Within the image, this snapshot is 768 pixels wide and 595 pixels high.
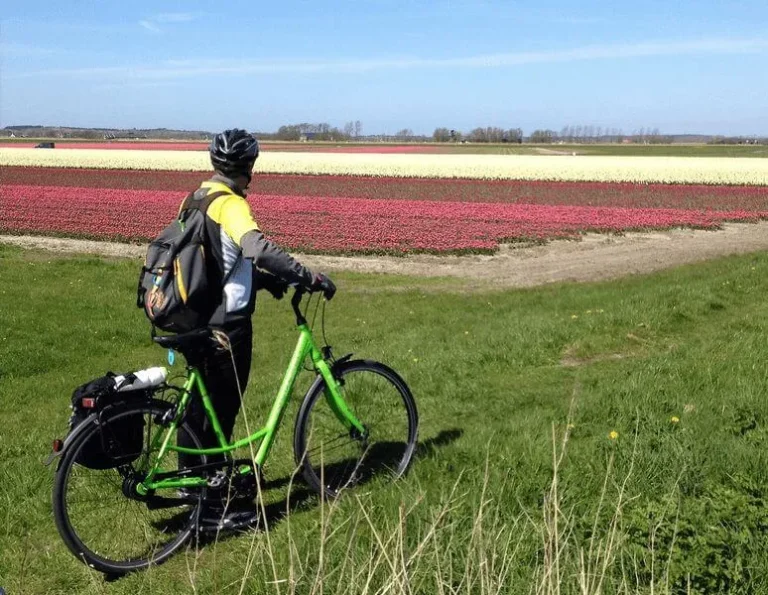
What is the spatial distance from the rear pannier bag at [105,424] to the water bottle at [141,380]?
0.03 metres

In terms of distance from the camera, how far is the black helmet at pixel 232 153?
4.02m

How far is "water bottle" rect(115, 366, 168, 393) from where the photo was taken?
3801 mm

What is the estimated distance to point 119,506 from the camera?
4086 mm

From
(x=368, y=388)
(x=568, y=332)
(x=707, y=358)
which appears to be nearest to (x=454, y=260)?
(x=568, y=332)

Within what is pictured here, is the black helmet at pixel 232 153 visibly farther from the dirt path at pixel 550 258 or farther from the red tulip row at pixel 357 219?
the red tulip row at pixel 357 219

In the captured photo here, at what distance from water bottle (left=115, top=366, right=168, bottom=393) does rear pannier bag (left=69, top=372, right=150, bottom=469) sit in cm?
3

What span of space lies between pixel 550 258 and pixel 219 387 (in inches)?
709

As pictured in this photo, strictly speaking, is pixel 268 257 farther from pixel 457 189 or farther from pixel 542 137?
pixel 542 137

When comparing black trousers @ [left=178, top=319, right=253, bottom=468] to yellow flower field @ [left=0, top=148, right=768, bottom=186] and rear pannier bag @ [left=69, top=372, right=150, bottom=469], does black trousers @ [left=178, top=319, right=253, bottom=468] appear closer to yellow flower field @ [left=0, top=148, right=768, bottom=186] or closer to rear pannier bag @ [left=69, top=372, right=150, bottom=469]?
rear pannier bag @ [left=69, top=372, right=150, bottom=469]

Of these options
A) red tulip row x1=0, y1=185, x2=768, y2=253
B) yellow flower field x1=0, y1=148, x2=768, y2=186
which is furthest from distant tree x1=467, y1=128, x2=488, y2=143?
red tulip row x1=0, y1=185, x2=768, y2=253

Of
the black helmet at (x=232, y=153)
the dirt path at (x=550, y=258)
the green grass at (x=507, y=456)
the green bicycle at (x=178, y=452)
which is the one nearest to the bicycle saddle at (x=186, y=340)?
the green bicycle at (x=178, y=452)

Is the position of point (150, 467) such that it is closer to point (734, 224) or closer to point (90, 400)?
point (90, 400)

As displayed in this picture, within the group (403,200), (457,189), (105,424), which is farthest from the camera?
(457,189)

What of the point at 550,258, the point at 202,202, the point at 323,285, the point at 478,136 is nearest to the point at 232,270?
the point at 202,202
